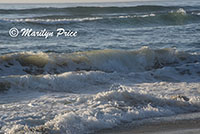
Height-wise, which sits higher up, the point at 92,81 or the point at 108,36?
the point at 92,81

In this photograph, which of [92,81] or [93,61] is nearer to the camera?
[92,81]

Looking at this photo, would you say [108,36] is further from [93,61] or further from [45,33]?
[93,61]

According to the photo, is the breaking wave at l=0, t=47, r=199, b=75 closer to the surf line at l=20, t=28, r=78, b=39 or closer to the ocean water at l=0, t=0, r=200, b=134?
the ocean water at l=0, t=0, r=200, b=134

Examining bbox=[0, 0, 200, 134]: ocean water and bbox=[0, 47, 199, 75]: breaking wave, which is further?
bbox=[0, 47, 199, 75]: breaking wave

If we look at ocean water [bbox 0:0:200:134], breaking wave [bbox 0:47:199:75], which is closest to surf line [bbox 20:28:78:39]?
ocean water [bbox 0:0:200:134]

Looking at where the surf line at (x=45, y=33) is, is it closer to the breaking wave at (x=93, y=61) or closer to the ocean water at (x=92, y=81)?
the ocean water at (x=92, y=81)

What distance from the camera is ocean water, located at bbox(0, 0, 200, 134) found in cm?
573

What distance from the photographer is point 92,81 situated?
8578mm

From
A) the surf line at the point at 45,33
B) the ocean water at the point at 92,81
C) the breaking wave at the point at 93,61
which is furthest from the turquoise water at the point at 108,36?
the breaking wave at the point at 93,61

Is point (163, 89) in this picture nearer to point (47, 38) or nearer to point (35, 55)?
point (35, 55)

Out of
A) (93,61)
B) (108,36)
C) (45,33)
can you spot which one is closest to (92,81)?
(93,61)

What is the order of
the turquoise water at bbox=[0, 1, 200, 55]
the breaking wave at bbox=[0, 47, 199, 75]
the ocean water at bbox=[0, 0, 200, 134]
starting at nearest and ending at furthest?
the ocean water at bbox=[0, 0, 200, 134] → the breaking wave at bbox=[0, 47, 199, 75] → the turquoise water at bbox=[0, 1, 200, 55]

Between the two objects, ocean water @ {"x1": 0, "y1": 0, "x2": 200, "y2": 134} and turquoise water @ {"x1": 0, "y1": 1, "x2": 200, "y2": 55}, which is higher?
ocean water @ {"x1": 0, "y1": 0, "x2": 200, "y2": 134}

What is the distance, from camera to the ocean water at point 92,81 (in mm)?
5730
